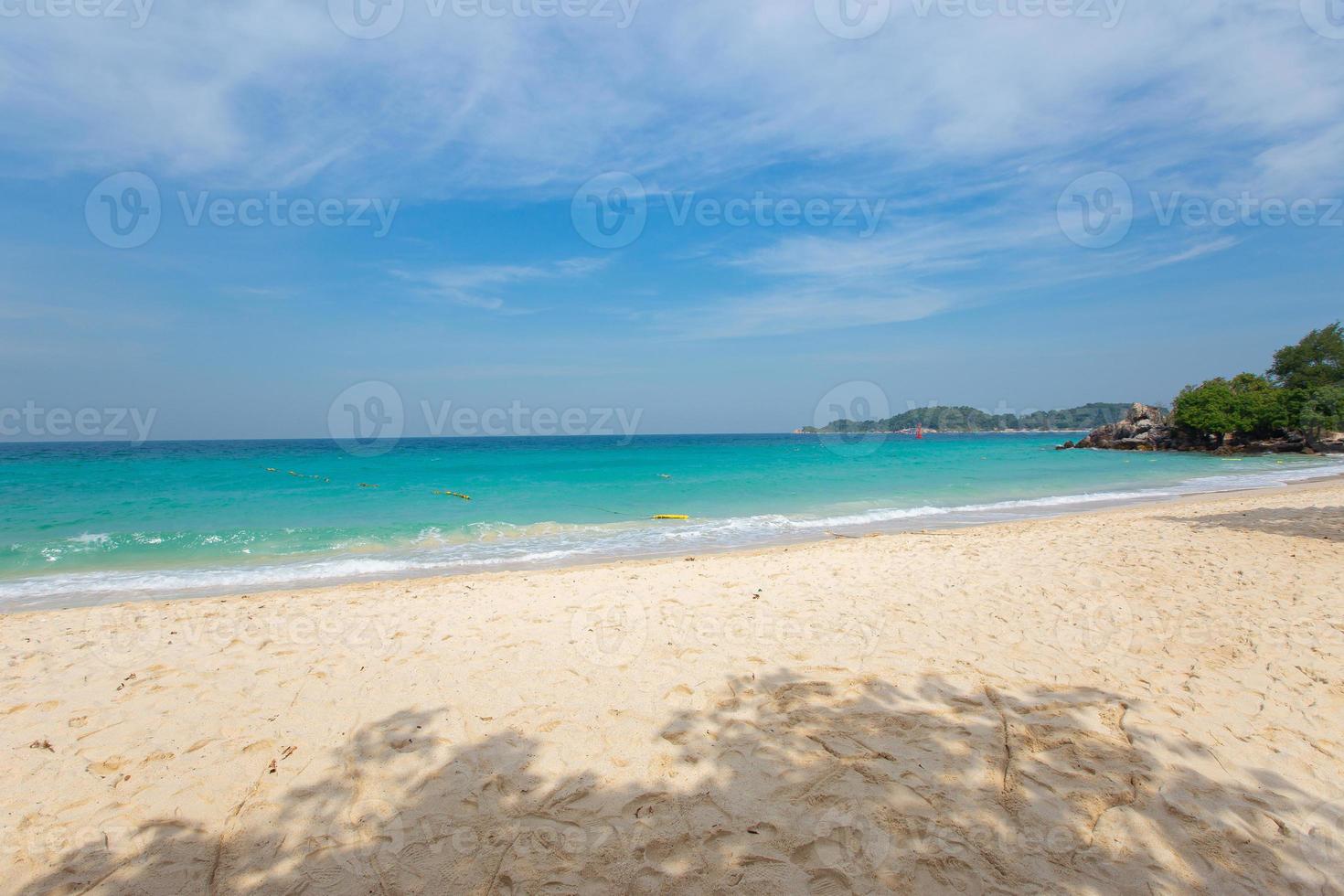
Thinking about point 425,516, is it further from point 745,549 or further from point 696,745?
point 696,745

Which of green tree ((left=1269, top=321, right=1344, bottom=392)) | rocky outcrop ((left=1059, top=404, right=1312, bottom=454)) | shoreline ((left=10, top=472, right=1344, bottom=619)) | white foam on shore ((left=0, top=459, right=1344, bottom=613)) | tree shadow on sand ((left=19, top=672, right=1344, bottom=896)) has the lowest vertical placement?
white foam on shore ((left=0, top=459, right=1344, bottom=613))

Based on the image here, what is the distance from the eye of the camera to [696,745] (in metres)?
3.75

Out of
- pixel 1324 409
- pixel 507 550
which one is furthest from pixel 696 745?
pixel 1324 409

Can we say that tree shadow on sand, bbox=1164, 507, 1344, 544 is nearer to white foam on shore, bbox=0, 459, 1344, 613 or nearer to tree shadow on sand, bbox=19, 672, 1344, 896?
white foam on shore, bbox=0, 459, 1344, 613

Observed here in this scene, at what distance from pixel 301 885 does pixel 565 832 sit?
1.22 m

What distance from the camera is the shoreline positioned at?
8.78 meters

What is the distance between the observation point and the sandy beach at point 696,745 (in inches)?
110

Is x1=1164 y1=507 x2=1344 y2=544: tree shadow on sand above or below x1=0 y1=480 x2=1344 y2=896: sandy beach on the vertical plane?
above

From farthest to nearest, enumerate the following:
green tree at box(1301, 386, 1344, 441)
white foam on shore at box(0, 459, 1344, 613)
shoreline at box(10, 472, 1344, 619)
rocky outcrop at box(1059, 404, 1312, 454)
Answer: rocky outcrop at box(1059, 404, 1312, 454), green tree at box(1301, 386, 1344, 441), white foam on shore at box(0, 459, 1344, 613), shoreline at box(10, 472, 1344, 619)

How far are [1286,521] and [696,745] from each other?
1362 cm

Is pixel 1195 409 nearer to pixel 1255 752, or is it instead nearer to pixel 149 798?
pixel 1255 752

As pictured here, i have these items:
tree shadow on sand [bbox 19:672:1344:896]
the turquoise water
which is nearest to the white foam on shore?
the turquoise water

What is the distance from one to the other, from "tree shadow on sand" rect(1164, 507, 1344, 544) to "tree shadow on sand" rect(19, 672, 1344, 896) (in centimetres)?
944

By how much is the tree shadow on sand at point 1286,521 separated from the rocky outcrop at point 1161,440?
4750 centimetres
